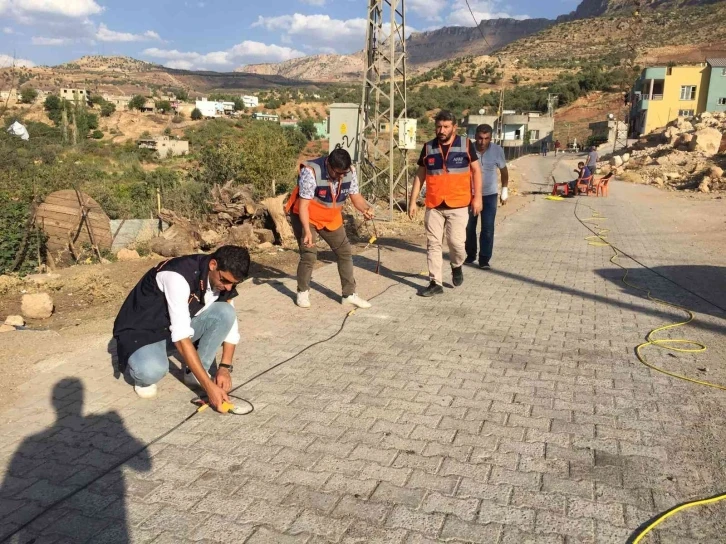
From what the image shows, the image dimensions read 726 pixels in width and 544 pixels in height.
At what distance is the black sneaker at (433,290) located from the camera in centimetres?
652

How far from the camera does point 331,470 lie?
2965mm

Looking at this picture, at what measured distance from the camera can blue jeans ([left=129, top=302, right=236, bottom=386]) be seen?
368cm

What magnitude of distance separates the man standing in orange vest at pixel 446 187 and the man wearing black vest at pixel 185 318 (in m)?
3.20

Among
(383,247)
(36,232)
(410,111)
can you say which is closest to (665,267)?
(383,247)

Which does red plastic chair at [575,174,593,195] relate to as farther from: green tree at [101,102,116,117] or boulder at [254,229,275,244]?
green tree at [101,102,116,117]

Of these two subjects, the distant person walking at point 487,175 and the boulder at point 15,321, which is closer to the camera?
the boulder at point 15,321

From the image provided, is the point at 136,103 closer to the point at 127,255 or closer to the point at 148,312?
the point at 127,255

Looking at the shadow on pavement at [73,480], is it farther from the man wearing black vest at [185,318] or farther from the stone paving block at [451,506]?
the stone paving block at [451,506]

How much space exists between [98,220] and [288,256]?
375 cm

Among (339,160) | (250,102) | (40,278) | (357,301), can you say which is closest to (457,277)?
(357,301)

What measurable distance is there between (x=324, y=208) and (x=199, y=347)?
7.41ft

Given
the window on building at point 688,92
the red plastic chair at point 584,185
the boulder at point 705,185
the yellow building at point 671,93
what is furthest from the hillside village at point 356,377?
the window on building at point 688,92

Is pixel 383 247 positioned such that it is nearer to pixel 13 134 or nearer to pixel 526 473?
pixel 526 473

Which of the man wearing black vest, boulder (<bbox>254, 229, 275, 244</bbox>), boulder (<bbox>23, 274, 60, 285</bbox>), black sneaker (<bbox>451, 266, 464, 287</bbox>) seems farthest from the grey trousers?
boulder (<bbox>254, 229, 275, 244</bbox>)
